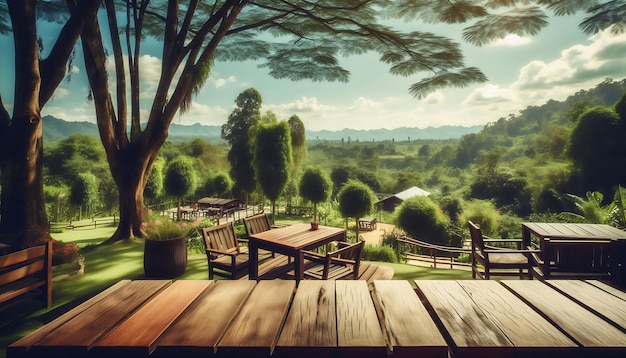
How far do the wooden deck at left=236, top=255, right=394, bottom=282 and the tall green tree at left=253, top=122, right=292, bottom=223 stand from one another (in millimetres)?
10343

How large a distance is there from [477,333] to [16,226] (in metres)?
6.67

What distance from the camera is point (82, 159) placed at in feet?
122

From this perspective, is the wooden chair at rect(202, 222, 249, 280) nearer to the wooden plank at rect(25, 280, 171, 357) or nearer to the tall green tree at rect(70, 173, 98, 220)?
the wooden plank at rect(25, 280, 171, 357)

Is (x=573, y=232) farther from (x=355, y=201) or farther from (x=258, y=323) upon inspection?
(x=355, y=201)

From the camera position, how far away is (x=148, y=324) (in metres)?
1.19

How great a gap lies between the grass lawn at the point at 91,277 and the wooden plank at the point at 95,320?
7.82 ft

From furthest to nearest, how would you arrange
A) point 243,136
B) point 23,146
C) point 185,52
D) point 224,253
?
point 243,136, point 185,52, point 23,146, point 224,253

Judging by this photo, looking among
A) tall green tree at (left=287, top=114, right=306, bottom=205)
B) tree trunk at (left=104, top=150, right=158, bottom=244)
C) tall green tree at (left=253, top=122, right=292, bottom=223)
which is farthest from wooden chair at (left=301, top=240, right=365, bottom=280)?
tall green tree at (left=287, top=114, right=306, bottom=205)

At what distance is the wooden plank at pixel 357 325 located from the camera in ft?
3.37

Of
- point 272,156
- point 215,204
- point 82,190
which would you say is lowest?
point 215,204

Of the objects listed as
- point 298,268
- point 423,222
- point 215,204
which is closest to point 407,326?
point 298,268

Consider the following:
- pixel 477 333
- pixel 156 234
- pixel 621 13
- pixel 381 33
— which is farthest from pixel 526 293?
pixel 621 13

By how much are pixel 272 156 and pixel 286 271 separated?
1097cm

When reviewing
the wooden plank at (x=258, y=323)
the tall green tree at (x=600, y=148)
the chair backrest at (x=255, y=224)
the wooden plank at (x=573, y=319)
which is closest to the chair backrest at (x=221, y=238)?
the chair backrest at (x=255, y=224)
